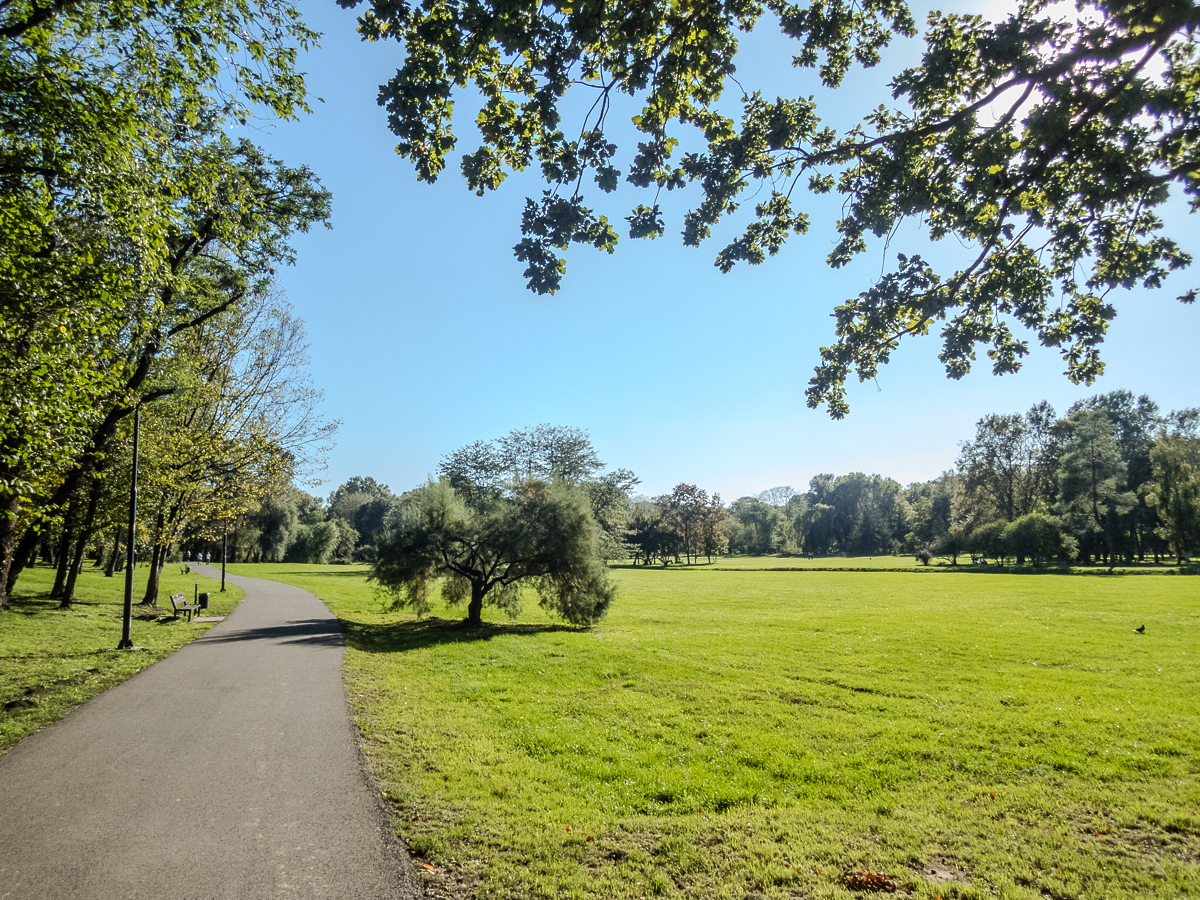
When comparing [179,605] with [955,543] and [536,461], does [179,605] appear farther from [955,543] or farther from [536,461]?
[955,543]

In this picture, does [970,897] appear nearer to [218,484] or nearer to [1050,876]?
[1050,876]

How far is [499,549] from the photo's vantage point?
68.6ft

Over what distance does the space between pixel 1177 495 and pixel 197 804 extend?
238ft

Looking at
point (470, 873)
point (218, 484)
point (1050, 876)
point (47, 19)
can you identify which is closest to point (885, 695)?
point (1050, 876)

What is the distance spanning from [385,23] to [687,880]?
897 cm

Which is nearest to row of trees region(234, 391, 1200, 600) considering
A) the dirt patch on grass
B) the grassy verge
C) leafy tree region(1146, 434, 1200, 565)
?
leafy tree region(1146, 434, 1200, 565)

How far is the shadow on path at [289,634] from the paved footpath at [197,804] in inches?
228

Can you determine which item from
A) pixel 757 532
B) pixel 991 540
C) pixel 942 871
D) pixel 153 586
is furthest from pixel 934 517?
pixel 942 871

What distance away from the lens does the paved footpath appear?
4.25 m

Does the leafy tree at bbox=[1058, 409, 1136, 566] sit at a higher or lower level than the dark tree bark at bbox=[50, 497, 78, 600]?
higher

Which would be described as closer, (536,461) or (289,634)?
(289,634)

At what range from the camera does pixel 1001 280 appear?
7254 millimetres

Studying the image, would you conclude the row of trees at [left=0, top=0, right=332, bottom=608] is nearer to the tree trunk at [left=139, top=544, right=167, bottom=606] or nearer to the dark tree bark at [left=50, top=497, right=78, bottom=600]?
the dark tree bark at [left=50, top=497, right=78, bottom=600]

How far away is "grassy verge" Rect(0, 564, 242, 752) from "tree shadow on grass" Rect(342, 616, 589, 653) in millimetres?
4522
